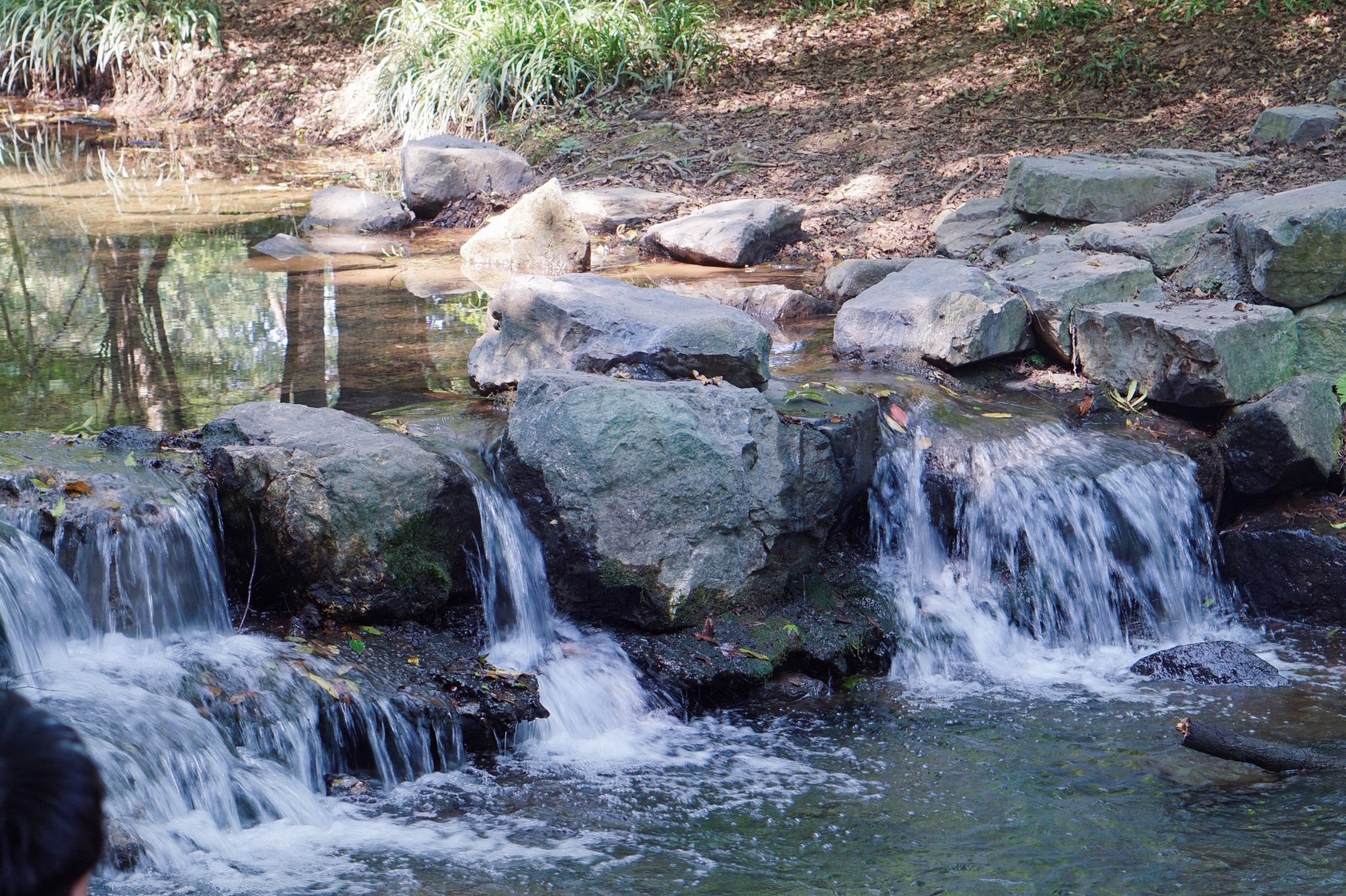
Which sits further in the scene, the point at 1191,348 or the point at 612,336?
the point at 1191,348

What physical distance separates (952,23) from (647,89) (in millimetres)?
3568

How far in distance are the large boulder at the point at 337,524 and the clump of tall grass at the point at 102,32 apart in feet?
47.6

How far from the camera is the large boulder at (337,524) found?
186 inches

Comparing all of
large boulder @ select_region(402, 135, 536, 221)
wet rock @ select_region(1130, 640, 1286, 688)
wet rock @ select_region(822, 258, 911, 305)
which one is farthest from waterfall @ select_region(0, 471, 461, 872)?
large boulder @ select_region(402, 135, 536, 221)

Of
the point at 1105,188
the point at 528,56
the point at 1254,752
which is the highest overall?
the point at 528,56

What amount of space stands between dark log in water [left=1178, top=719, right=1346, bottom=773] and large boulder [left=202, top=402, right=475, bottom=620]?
9.40 feet

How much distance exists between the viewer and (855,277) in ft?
27.1

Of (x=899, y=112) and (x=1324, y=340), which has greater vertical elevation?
(x=899, y=112)

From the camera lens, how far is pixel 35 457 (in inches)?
181

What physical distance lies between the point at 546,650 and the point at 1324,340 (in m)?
4.50

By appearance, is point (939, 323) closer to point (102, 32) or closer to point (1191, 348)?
point (1191, 348)

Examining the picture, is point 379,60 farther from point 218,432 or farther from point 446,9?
point 218,432

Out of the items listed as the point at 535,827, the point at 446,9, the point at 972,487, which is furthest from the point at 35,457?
the point at 446,9

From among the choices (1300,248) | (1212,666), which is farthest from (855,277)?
(1212,666)
